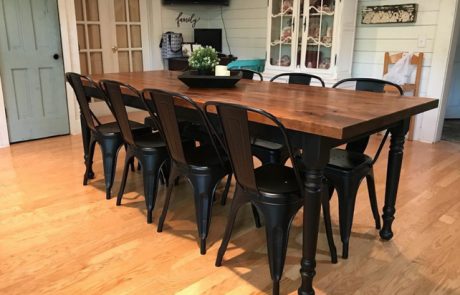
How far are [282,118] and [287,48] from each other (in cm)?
345

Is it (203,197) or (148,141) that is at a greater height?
(148,141)

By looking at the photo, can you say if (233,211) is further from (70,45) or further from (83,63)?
(83,63)

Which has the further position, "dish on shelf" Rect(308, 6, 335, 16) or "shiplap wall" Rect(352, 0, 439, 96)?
"dish on shelf" Rect(308, 6, 335, 16)

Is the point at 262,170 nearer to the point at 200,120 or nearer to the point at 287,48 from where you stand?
the point at 200,120

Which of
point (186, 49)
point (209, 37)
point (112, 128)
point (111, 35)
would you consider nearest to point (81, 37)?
point (111, 35)

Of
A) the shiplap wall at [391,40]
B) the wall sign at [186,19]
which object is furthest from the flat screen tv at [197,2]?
the shiplap wall at [391,40]

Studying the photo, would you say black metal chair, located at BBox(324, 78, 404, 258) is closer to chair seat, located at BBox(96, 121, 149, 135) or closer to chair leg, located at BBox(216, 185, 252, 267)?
chair leg, located at BBox(216, 185, 252, 267)

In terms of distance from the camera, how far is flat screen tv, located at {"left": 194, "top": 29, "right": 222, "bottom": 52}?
580 centimetres

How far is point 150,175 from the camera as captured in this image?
7.80ft

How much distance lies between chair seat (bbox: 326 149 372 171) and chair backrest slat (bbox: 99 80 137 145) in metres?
1.13

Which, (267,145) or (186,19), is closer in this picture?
(267,145)

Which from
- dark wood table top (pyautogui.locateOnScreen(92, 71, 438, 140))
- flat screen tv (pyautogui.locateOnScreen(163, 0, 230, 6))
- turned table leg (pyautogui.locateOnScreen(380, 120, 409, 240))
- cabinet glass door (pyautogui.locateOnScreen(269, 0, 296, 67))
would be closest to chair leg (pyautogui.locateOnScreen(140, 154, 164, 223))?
dark wood table top (pyautogui.locateOnScreen(92, 71, 438, 140))

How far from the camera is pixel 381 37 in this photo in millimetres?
4285

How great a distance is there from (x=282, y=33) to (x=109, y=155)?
2896 millimetres
